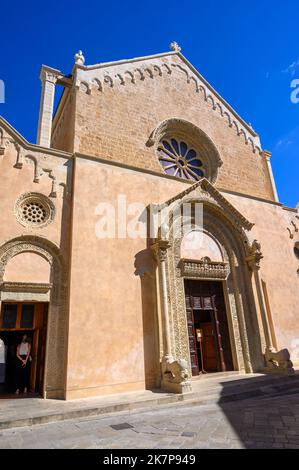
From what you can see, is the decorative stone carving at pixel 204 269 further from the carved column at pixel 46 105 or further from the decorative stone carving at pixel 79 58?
the decorative stone carving at pixel 79 58

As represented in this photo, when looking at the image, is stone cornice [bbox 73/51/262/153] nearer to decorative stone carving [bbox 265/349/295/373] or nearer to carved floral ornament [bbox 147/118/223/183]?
carved floral ornament [bbox 147/118/223/183]

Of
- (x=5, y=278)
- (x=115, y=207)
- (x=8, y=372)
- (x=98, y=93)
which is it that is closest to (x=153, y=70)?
(x=98, y=93)

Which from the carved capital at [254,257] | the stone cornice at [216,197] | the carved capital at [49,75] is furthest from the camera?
the carved capital at [254,257]

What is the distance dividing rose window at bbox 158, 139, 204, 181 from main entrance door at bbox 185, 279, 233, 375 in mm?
4936

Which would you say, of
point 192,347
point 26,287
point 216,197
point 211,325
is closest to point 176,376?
point 192,347

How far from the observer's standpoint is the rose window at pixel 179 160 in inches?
511

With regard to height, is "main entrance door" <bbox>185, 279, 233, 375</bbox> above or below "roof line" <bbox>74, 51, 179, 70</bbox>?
below

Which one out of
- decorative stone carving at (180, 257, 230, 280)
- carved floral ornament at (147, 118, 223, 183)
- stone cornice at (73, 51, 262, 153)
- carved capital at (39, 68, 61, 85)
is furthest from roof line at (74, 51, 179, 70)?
decorative stone carving at (180, 257, 230, 280)

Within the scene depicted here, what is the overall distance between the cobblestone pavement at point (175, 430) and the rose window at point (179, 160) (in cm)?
914

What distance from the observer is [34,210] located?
9.02 metres

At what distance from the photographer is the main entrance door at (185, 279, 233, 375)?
419 inches

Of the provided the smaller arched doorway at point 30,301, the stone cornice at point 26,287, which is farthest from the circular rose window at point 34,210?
the stone cornice at point 26,287
